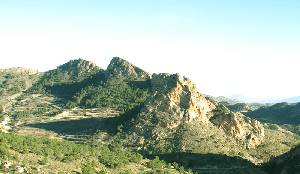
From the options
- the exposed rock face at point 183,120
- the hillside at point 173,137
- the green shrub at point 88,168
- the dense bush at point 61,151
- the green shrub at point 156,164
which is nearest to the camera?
the green shrub at point 88,168

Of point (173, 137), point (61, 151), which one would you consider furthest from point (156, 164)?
point (173, 137)

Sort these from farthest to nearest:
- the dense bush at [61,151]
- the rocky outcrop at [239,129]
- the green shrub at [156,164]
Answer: the rocky outcrop at [239,129]
the green shrub at [156,164]
the dense bush at [61,151]

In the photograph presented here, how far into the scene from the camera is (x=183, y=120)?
15588 cm

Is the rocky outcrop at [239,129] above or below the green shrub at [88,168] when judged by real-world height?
above

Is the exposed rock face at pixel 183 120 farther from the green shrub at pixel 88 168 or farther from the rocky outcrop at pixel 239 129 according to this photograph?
the green shrub at pixel 88 168

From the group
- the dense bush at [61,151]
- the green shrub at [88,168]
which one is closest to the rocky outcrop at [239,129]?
the dense bush at [61,151]

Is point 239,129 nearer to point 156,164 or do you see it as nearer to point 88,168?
point 156,164

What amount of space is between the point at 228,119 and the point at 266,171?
31.7 metres

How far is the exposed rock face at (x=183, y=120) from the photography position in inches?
6014

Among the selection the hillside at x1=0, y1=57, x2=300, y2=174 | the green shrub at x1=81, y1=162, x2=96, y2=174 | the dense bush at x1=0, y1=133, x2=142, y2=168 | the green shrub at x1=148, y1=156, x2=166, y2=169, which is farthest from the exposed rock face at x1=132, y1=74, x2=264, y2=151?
the green shrub at x1=81, y1=162, x2=96, y2=174

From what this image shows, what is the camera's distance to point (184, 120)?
155875 millimetres

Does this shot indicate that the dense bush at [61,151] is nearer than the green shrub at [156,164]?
Yes

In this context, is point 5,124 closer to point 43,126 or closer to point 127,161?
point 43,126

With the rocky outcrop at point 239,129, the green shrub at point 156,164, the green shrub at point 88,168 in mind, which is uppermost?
the rocky outcrop at point 239,129
